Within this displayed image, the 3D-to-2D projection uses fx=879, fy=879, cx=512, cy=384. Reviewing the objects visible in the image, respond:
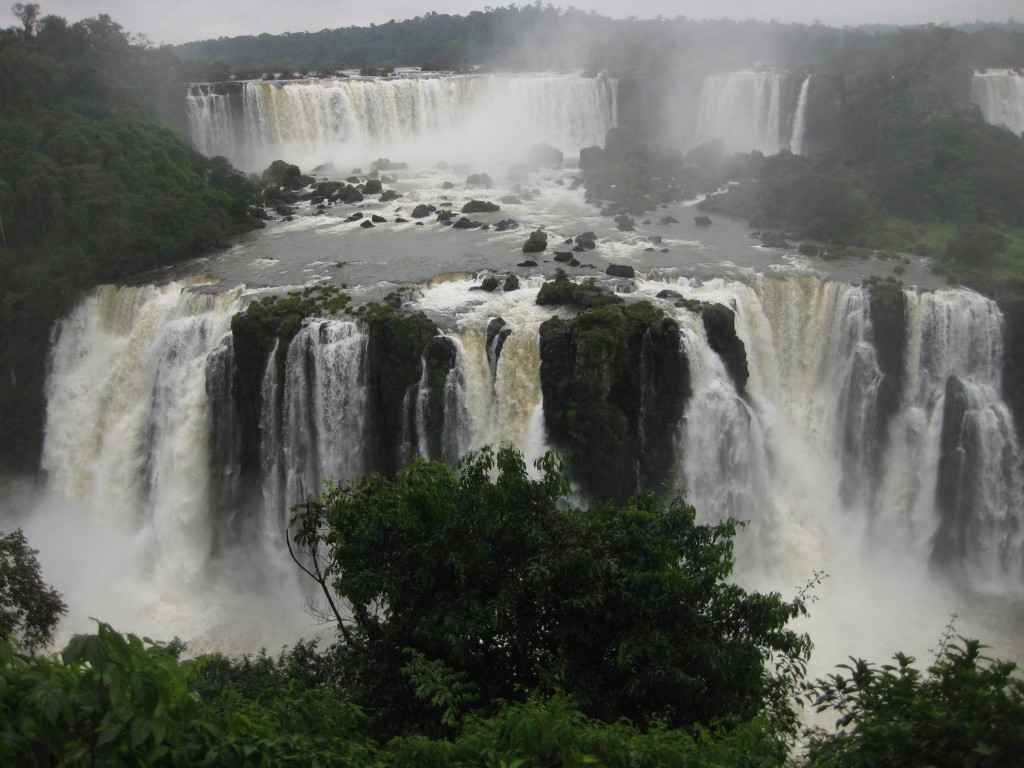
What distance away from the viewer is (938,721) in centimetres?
616

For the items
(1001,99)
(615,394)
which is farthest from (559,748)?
(1001,99)

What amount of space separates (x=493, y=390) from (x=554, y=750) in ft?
43.9

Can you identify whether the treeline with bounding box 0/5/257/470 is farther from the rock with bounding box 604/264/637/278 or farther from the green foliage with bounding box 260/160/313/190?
the rock with bounding box 604/264/637/278

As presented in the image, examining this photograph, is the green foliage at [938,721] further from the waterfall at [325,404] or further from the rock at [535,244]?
the rock at [535,244]

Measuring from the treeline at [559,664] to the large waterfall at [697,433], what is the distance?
950cm

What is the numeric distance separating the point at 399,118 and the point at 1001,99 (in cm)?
2788

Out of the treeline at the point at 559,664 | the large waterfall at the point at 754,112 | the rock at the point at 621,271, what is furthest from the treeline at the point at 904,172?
the treeline at the point at 559,664

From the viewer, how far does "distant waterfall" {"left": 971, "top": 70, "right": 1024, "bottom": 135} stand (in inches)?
1569

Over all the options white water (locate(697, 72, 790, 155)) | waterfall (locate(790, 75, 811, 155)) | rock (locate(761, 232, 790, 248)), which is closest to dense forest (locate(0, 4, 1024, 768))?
rock (locate(761, 232, 790, 248))

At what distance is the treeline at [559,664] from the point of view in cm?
622

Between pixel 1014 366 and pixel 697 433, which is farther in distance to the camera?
pixel 1014 366

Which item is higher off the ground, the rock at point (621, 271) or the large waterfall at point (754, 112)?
the large waterfall at point (754, 112)

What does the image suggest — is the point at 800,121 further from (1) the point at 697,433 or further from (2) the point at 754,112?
(1) the point at 697,433

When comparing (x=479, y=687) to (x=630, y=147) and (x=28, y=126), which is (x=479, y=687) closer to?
(x=28, y=126)
